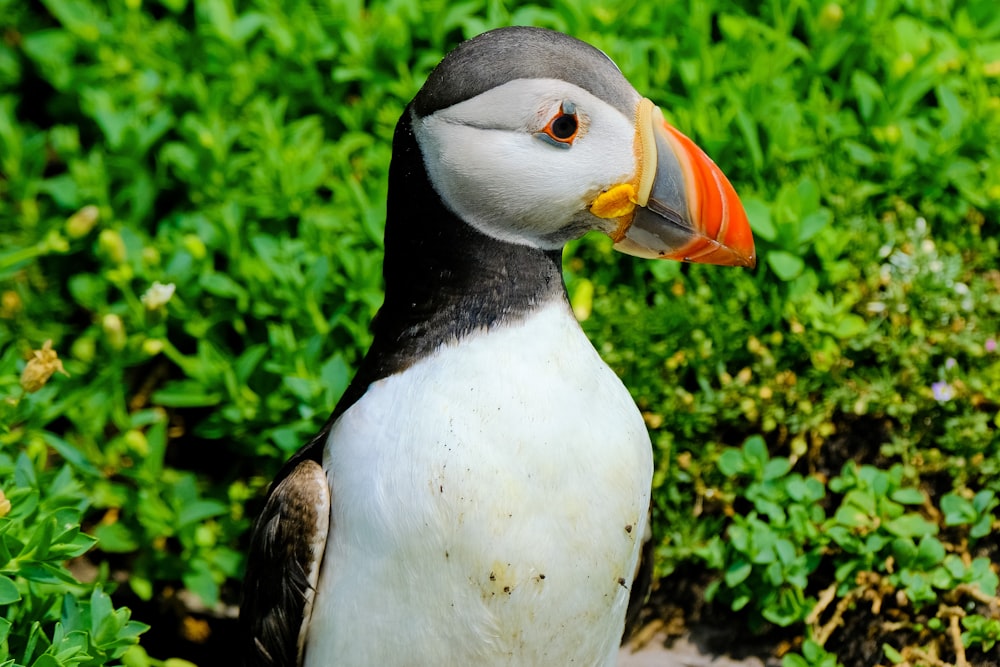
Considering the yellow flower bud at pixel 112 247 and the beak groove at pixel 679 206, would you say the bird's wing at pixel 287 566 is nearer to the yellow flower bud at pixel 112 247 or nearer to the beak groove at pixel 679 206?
the beak groove at pixel 679 206

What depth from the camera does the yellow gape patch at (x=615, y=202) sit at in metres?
2.25

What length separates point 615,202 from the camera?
226 cm

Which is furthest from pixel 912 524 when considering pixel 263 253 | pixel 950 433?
pixel 263 253

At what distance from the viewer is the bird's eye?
217cm

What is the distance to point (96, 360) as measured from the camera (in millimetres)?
3477

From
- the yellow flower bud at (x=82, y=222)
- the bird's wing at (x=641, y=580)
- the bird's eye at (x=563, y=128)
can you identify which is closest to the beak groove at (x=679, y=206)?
the bird's eye at (x=563, y=128)

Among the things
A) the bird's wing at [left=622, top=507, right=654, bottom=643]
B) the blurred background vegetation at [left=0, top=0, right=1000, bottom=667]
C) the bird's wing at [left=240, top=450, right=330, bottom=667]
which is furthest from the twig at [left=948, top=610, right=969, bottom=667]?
the bird's wing at [left=240, top=450, right=330, bottom=667]

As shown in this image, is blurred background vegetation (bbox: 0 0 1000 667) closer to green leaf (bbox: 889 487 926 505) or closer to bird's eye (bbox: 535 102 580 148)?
green leaf (bbox: 889 487 926 505)

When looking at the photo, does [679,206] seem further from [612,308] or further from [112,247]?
[112,247]

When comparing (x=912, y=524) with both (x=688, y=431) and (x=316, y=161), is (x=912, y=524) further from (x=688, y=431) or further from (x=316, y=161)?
(x=316, y=161)

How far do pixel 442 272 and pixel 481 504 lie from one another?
0.44m

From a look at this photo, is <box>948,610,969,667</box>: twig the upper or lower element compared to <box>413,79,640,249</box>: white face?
lower

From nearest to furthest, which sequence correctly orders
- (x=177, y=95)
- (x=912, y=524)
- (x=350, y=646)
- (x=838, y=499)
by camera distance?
(x=350, y=646)
(x=912, y=524)
(x=838, y=499)
(x=177, y=95)

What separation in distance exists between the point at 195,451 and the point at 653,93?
1.81 metres
